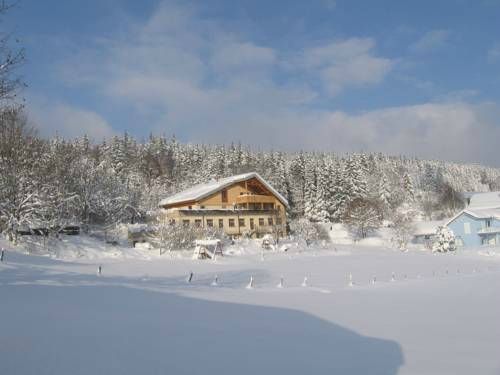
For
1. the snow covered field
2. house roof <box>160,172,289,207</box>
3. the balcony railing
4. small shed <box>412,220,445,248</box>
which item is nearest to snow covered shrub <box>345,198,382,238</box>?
small shed <box>412,220,445,248</box>

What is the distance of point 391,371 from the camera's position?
7.03 metres

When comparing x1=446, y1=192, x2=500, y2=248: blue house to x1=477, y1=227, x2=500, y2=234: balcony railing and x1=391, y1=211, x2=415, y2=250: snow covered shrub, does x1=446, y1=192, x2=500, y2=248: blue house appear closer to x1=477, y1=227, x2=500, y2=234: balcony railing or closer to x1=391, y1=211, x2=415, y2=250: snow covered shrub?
x1=477, y1=227, x2=500, y2=234: balcony railing

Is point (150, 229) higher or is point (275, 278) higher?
point (150, 229)

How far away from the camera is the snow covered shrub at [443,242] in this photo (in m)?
46.2

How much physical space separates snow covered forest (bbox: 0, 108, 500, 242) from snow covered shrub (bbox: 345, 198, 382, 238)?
189 millimetres

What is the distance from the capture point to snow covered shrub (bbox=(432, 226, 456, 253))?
46.2m

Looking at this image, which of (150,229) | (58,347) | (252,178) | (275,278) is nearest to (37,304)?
(58,347)

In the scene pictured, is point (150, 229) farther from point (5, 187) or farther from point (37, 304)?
point (37, 304)

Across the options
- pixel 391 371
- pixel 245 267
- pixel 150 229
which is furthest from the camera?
pixel 150 229

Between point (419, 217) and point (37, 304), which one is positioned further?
point (419, 217)

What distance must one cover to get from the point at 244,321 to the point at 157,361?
3.79 meters

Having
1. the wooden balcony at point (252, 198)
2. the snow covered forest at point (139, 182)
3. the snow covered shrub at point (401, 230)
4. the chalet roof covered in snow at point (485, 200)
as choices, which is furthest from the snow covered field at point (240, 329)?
the chalet roof covered in snow at point (485, 200)

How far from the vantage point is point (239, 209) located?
50719mm

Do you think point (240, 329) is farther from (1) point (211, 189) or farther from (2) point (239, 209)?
(2) point (239, 209)
